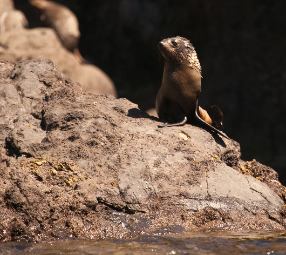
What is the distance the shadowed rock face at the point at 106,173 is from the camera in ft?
9.61

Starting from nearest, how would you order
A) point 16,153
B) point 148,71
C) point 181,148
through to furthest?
point 16,153, point 181,148, point 148,71

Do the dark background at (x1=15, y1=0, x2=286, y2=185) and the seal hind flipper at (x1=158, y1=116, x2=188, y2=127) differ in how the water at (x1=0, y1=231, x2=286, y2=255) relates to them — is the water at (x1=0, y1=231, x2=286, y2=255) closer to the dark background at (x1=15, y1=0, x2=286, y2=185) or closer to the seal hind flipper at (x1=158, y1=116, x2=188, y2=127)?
the seal hind flipper at (x1=158, y1=116, x2=188, y2=127)

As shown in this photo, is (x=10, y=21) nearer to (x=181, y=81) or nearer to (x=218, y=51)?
(x=218, y=51)

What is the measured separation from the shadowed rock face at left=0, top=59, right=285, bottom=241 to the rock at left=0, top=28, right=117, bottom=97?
21.8 ft

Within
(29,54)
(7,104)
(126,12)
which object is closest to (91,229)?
(7,104)

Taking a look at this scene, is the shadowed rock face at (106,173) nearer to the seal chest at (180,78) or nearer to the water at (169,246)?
the water at (169,246)

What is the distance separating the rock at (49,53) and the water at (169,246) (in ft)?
29.8

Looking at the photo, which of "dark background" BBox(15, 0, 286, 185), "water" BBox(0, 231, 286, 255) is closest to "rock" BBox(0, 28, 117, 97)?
"dark background" BBox(15, 0, 286, 185)

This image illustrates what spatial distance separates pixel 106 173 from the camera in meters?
3.53

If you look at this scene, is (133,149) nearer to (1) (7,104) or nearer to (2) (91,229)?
(2) (91,229)

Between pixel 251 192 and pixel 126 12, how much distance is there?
11.9 metres

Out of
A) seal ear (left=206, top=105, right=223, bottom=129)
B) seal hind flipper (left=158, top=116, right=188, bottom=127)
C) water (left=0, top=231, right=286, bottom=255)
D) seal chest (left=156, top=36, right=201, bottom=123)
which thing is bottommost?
water (left=0, top=231, right=286, bottom=255)

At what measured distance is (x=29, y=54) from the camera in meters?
11.2

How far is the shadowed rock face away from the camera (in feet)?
9.61
